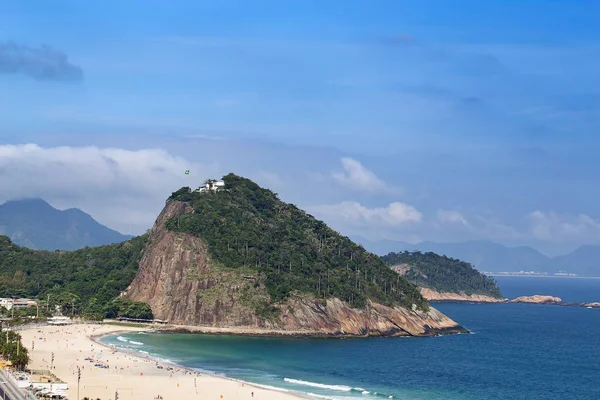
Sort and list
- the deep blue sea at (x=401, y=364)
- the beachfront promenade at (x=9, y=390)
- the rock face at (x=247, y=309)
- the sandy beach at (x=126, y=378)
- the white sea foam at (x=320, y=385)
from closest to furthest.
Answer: the beachfront promenade at (x=9, y=390)
the sandy beach at (x=126, y=378)
the white sea foam at (x=320, y=385)
the deep blue sea at (x=401, y=364)
the rock face at (x=247, y=309)

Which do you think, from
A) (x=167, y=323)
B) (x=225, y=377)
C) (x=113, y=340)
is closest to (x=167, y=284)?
(x=167, y=323)

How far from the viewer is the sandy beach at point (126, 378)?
4208 inches

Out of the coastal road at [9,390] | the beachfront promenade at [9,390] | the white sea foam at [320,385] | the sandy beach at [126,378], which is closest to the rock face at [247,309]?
the sandy beach at [126,378]

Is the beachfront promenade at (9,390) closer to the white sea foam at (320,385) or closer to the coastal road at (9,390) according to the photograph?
the coastal road at (9,390)

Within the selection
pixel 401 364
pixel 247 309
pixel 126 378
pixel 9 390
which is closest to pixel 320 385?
pixel 401 364

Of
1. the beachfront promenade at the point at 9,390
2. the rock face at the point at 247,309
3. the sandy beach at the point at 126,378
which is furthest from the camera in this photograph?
the rock face at the point at 247,309

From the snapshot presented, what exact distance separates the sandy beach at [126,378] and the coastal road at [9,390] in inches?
306

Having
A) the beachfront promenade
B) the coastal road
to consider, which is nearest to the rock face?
the beachfront promenade

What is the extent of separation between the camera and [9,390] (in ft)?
305

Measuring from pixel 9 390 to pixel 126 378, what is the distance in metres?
26.9

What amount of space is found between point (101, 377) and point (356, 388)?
4103 cm

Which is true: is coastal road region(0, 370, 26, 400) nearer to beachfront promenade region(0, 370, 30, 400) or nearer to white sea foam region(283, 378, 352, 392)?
beachfront promenade region(0, 370, 30, 400)

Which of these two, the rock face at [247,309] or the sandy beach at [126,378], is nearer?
the sandy beach at [126,378]

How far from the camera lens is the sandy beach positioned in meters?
107
